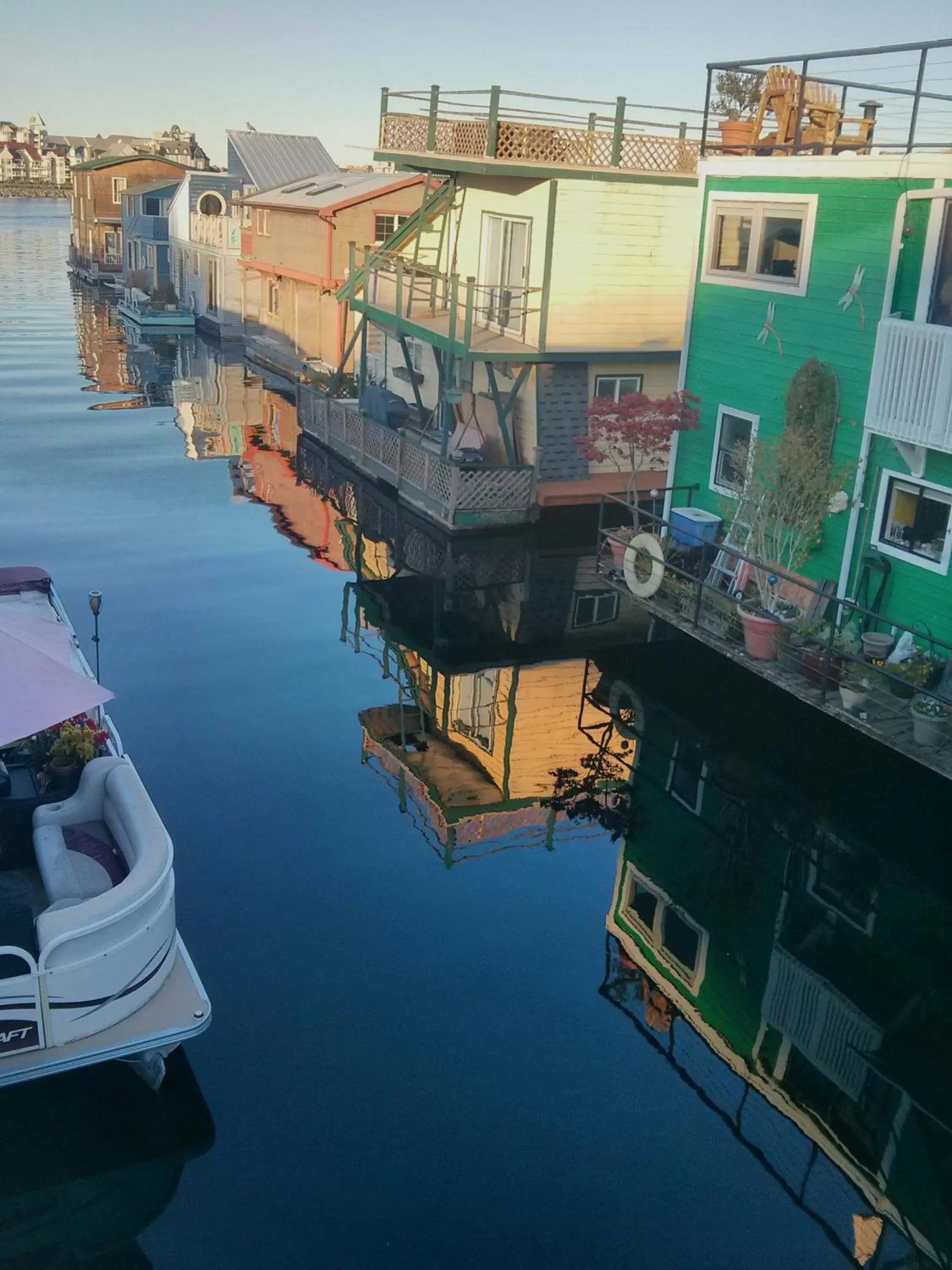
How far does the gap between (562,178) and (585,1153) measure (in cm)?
2050

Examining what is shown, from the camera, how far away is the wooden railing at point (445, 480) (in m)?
24.1

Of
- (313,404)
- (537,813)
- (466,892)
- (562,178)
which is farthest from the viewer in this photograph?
(313,404)

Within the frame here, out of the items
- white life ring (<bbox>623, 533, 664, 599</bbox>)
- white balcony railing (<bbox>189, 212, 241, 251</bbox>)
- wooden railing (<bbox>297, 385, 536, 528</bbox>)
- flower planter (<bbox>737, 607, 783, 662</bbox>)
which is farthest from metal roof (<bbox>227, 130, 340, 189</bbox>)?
flower planter (<bbox>737, 607, 783, 662</bbox>)

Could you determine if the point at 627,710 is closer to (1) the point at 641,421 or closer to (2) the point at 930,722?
(2) the point at 930,722

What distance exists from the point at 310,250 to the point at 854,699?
34.1 meters

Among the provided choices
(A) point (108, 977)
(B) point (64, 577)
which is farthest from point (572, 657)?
(A) point (108, 977)

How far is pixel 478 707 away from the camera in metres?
16.1

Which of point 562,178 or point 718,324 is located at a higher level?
point 562,178

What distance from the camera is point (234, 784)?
13414 mm

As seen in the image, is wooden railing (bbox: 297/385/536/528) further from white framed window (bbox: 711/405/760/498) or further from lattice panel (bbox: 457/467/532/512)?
white framed window (bbox: 711/405/760/498)

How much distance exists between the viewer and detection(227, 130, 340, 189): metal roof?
6134cm

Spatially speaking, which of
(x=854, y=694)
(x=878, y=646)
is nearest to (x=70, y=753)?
(x=854, y=694)

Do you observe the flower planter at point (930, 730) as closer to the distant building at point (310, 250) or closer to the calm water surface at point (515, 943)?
the calm water surface at point (515, 943)

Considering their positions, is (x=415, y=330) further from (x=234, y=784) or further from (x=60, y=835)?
(x=60, y=835)
